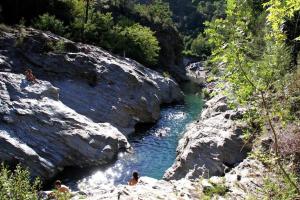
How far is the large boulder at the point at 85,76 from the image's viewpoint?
1651 inches

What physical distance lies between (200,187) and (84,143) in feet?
58.7

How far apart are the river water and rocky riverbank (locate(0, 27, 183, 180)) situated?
3.99 feet

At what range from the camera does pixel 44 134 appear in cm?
3200

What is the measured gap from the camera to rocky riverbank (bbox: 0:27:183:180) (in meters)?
30.8

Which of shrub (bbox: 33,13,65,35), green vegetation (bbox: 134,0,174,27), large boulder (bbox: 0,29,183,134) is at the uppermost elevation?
green vegetation (bbox: 134,0,174,27)

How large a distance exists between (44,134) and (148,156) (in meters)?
9.77

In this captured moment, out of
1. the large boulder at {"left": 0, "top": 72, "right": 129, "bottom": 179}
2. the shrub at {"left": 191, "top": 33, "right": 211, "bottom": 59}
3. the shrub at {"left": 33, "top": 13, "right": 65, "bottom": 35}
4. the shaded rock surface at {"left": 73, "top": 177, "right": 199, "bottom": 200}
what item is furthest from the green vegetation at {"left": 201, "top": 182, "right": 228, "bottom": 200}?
the shrub at {"left": 191, "top": 33, "right": 211, "bottom": 59}

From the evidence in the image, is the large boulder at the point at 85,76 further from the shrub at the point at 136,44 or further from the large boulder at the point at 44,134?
the shrub at the point at 136,44

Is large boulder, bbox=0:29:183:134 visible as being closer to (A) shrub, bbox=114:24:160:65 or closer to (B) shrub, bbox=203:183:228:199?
(A) shrub, bbox=114:24:160:65

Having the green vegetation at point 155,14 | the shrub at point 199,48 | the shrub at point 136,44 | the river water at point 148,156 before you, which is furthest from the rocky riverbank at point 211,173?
the shrub at point 199,48

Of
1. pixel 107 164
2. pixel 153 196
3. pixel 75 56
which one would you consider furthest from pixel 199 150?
pixel 75 56

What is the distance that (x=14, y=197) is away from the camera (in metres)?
9.87

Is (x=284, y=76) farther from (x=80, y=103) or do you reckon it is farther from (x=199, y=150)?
(x=80, y=103)

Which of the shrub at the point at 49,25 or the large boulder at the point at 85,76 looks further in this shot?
the shrub at the point at 49,25
